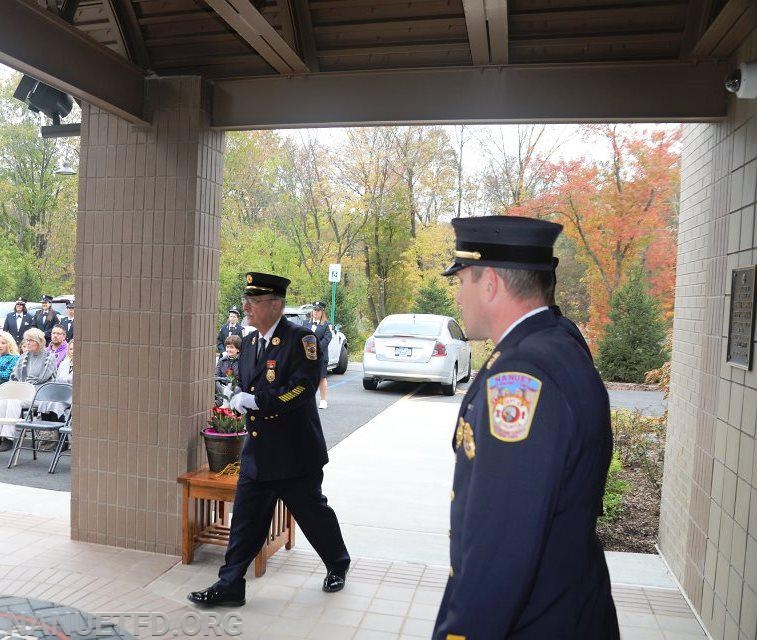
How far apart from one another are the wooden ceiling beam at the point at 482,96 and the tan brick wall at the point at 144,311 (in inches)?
16.5

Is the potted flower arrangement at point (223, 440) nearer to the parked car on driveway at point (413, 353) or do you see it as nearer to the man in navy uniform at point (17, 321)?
the parked car on driveway at point (413, 353)

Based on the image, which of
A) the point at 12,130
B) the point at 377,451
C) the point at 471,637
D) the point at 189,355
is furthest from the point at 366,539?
the point at 12,130

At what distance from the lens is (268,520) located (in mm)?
4016

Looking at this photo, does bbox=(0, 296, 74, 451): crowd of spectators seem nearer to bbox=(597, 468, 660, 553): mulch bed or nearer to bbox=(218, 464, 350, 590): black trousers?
bbox=(218, 464, 350, 590): black trousers

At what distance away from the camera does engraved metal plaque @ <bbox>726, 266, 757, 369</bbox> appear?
3199 millimetres

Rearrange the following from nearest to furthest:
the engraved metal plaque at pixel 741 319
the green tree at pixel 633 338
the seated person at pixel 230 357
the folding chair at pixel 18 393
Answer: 1. the engraved metal plaque at pixel 741 319
2. the folding chair at pixel 18 393
3. the seated person at pixel 230 357
4. the green tree at pixel 633 338

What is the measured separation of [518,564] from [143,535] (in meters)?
3.75

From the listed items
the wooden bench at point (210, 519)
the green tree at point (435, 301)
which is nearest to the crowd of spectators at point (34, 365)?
the wooden bench at point (210, 519)

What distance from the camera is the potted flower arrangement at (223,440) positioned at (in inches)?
174

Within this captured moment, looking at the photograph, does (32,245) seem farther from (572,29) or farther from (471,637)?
(471,637)

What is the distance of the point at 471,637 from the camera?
5.03 feet

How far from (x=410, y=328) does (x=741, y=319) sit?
32.9 ft

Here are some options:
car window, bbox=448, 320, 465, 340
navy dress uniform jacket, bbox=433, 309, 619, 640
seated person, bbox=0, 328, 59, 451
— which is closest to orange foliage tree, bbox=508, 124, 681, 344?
car window, bbox=448, 320, 465, 340

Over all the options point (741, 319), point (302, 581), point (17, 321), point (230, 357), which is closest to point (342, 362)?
point (230, 357)
